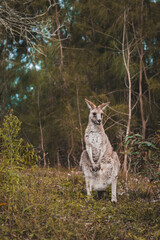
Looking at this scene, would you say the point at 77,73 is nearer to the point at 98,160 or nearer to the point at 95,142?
the point at 95,142

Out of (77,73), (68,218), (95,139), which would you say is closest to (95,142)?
(95,139)

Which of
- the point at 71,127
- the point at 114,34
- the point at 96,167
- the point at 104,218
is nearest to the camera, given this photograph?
the point at 104,218

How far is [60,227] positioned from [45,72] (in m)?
6.89

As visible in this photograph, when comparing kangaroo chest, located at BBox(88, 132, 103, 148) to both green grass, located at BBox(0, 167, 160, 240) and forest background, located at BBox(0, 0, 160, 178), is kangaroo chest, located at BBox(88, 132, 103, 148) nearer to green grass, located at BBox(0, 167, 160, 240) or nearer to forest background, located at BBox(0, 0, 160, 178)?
green grass, located at BBox(0, 167, 160, 240)

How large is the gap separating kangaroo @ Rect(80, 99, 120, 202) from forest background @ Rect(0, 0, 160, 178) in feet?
11.6

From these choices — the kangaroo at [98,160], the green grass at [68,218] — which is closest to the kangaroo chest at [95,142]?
the kangaroo at [98,160]

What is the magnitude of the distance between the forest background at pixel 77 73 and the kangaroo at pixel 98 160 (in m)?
3.54

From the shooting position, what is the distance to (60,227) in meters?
2.44

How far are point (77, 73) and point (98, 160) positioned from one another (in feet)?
16.3

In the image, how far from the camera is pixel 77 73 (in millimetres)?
8312

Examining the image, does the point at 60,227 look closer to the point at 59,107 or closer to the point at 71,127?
the point at 71,127

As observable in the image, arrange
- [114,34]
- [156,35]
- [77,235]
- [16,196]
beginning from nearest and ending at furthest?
[77,235], [16,196], [156,35], [114,34]

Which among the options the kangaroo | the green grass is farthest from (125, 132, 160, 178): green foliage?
the kangaroo

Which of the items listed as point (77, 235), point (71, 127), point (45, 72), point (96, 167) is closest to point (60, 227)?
point (77, 235)
